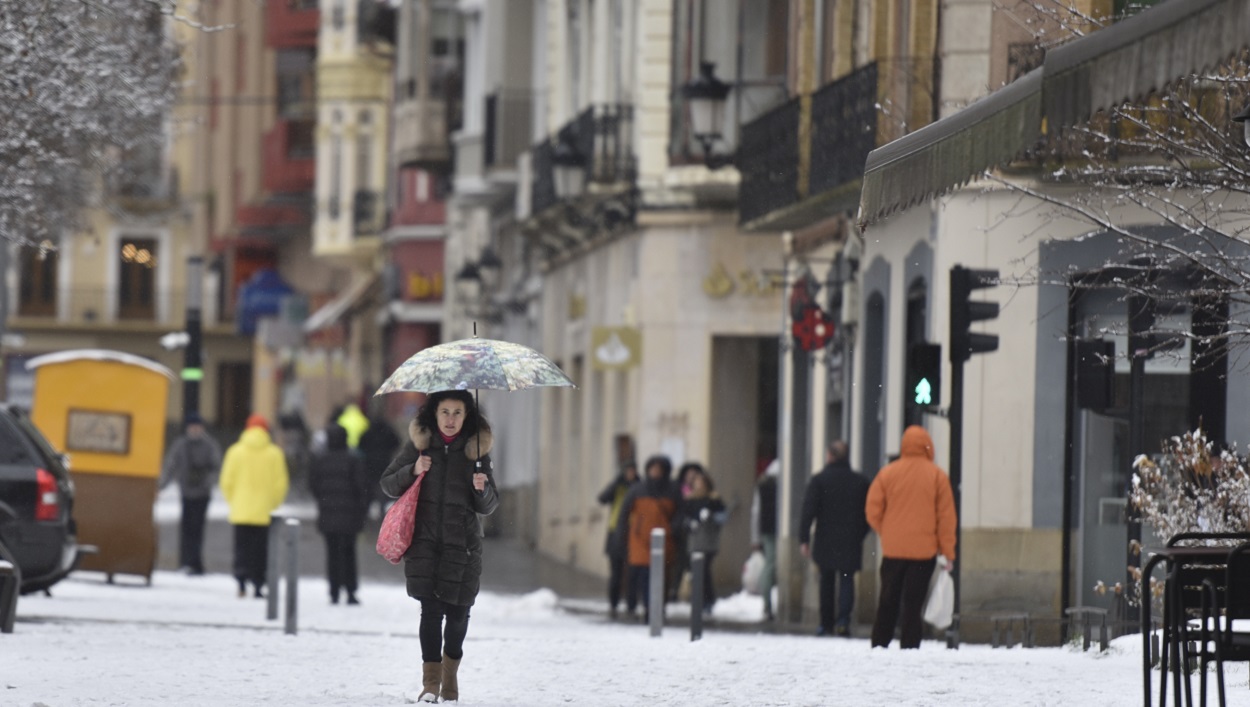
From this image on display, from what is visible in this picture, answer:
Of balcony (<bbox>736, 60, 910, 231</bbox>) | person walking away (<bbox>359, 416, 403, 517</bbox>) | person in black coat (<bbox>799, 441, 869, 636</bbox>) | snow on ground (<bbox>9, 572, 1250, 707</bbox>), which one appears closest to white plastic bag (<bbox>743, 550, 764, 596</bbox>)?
balcony (<bbox>736, 60, 910, 231</bbox>)

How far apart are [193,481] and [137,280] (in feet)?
195

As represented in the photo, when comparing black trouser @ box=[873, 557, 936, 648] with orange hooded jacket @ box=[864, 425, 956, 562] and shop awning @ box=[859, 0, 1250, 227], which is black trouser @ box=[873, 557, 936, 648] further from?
shop awning @ box=[859, 0, 1250, 227]

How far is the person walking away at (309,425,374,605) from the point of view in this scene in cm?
Result: 2686

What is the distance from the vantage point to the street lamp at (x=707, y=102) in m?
30.8

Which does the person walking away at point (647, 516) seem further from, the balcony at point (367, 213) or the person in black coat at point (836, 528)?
the balcony at point (367, 213)

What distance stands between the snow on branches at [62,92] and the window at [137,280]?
62293mm

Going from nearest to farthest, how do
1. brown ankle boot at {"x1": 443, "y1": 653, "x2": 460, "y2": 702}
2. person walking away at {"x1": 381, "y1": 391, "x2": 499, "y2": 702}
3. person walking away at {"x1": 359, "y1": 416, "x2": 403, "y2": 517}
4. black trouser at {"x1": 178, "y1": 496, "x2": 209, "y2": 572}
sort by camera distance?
person walking away at {"x1": 381, "y1": 391, "x2": 499, "y2": 702} < brown ankle boot at {"x1": 443, "y1": 653, "x2": 460, "y2": 702} < black trouser at {"x1": 178, "y1": 496, "x2": 209, "y2": 572} < person walking away at {"x1": 359, "y1": 416, "x2": 403, "y2": 517}

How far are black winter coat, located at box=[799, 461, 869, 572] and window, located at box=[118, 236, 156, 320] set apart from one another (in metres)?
66.9

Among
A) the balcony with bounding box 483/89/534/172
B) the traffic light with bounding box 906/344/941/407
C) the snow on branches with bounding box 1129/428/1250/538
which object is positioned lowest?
the snow on branches with bounding box 1129/428/1250/538

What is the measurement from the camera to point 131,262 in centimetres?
8994

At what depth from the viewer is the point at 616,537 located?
95.2 ft

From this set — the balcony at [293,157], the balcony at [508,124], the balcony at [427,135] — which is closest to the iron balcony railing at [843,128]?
the balcony at [508,124]

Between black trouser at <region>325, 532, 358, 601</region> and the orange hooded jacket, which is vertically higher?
the orange hooded jacket

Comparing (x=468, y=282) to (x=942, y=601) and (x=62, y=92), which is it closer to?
(x=62, y=92)
